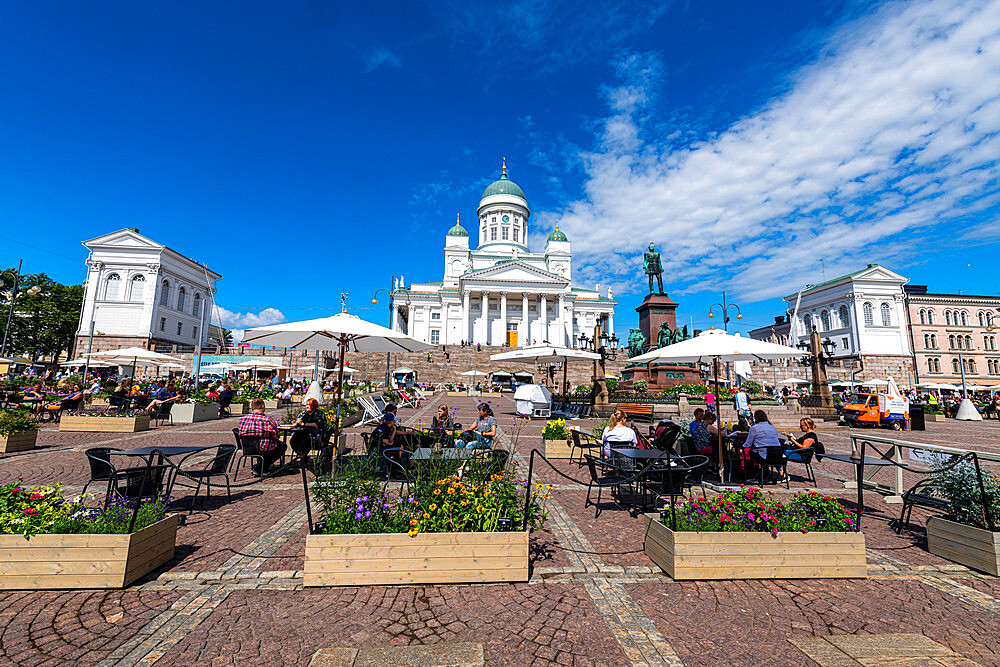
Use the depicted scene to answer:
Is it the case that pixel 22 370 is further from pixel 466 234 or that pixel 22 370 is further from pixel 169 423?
pixel 466 234

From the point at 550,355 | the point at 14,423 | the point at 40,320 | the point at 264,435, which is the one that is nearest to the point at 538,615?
the point at 264,435

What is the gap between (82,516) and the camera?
153 inches

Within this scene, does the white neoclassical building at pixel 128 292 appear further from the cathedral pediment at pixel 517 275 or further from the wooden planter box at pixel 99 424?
the wooden planter box at pixel 99 424

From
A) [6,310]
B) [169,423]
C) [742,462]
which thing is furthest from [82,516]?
[6,310]

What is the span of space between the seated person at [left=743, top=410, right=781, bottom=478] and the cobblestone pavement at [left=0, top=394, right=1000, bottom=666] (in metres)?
2.43

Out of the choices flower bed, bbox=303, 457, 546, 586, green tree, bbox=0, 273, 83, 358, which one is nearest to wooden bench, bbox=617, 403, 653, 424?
flower bed, bbox=303, 457, 546, 586

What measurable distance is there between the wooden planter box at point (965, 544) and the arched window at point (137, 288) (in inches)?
2796

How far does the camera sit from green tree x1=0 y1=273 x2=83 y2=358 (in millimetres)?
45375

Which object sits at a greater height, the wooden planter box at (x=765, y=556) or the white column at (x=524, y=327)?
the white column at (x=524, y=327)

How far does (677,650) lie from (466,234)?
81.3 meters

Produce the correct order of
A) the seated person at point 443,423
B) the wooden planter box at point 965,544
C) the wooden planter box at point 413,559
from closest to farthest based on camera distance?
the wooden planter box at point 413,559, the wooden planter box at point 965,544, the seated person at point 443,423

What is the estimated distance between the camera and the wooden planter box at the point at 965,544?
13.4ft

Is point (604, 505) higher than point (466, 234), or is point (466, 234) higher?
point (466, 234)

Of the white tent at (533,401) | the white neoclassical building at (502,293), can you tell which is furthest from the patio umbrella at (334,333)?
the white neoclassical building at (502,293)
